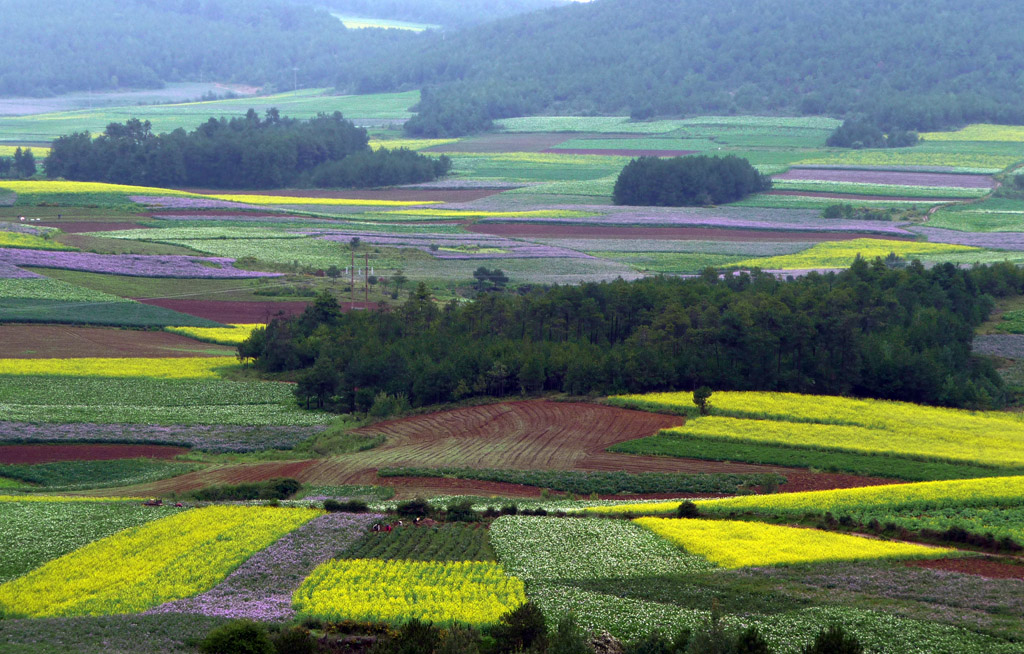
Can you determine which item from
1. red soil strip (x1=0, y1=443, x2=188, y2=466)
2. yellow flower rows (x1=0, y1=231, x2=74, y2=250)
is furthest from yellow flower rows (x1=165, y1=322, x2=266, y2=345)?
yellow flower rows (x1=0, y1=231, x2=74, y2=250)

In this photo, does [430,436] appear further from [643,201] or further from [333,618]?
[643,201]

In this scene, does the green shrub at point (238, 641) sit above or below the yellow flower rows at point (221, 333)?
above

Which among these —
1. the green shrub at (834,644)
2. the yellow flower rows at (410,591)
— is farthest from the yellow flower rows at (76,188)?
the green shrub at (834,644)

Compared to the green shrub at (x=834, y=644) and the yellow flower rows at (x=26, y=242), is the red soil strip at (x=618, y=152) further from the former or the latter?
the green shrub at (x=834, y=644)

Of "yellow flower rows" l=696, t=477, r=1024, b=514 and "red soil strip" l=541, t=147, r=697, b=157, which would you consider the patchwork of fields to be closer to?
"yellow flower rows" l=696, t=477, r=1024, b=514

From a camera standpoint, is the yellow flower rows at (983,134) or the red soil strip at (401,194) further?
the yellow flower rows at (983,134)
